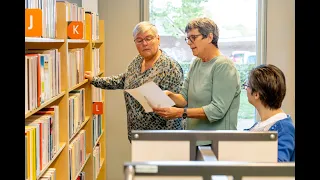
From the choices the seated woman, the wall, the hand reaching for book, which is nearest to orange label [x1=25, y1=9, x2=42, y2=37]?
the seated woman

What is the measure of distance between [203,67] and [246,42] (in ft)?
8.70

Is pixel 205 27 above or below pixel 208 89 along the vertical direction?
above

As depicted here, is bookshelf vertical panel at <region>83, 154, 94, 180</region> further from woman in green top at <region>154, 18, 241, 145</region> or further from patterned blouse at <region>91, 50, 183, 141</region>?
woman in green top at <region>154, 18, 241, 145</region>

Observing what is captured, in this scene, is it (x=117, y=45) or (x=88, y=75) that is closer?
(x=88, y=75)

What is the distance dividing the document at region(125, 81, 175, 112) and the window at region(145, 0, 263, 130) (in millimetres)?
2492

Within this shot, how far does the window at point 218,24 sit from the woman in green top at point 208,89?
96.9 inches

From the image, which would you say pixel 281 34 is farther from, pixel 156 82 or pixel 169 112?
pixel 169 112

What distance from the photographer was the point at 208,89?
129 inches

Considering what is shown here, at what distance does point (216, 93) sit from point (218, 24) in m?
2.82

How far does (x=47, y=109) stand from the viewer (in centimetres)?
291

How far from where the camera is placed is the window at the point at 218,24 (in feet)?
19.1

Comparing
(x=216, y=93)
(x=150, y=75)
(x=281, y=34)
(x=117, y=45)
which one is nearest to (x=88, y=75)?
(x=150, y=75)

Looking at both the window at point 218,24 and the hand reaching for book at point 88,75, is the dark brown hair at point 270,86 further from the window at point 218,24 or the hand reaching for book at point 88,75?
the window at point 218,24

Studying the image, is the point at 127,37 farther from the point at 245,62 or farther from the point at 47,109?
the point at 47,109
